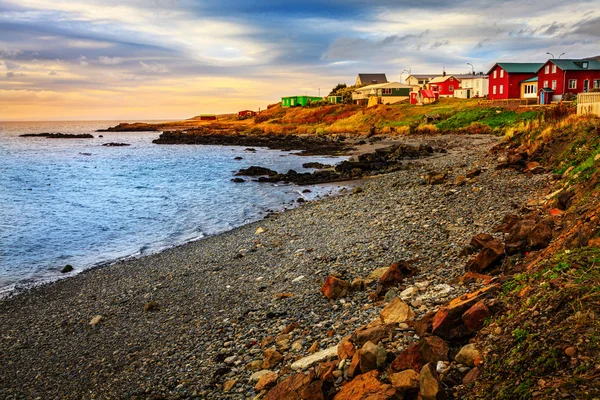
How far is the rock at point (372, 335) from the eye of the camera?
579 cm

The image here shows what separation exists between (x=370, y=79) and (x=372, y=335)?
135628 mm

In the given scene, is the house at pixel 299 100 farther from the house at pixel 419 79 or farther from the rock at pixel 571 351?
the rock at pixel 571 351

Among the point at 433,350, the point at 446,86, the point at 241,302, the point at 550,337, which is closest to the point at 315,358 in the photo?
the point at 433,350

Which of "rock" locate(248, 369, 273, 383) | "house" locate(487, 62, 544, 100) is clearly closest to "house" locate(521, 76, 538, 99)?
"house" locate(487, 62, 544, 100)

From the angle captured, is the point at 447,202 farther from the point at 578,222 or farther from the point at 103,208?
the point at 103,208

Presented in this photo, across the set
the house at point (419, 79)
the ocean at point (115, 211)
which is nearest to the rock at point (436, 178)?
the ocean at point (115, 211)

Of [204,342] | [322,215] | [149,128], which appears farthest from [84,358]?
[149,128]

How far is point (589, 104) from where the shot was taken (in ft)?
68.2

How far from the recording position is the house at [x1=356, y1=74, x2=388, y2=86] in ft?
437

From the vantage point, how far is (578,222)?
7266mm

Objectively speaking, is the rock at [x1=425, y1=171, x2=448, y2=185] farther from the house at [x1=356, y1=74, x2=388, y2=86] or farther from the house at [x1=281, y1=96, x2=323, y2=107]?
the house at [x1=356, y1=74, x2=388, y2=86]

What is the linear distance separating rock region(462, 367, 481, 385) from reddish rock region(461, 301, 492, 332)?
0.75 m

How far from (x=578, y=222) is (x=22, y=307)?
1386cm

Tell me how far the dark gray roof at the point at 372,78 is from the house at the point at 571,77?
7807 centimetres
